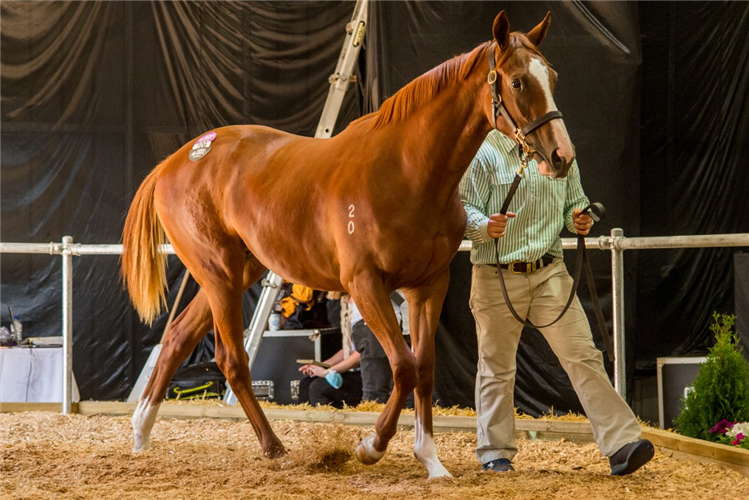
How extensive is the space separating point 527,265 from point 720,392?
1.25 m

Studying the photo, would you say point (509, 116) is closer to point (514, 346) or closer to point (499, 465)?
point (514, 346)

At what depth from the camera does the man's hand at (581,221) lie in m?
3.46

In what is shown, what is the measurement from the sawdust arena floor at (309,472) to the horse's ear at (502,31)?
1638 mm

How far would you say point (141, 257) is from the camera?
174 inches

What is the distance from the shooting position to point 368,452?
3.25 metres

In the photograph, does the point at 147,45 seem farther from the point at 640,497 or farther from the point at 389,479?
the point at 640,497

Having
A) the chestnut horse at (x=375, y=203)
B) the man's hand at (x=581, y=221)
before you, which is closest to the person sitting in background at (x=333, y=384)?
the chestnut horse at (x=375, y=203)

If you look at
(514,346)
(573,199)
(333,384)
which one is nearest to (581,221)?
(573,199)

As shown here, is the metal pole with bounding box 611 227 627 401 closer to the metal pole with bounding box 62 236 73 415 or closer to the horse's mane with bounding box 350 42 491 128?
the horse's mane with bounding box 350 42 491 128

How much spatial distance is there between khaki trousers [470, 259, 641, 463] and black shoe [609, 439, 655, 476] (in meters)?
0.11

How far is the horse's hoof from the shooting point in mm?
3236

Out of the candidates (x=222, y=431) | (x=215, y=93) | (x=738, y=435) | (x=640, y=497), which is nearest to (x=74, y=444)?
(x=222, y=431)

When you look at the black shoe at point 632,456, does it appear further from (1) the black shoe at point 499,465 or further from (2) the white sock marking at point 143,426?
(2) the white sock marking at point 143,426

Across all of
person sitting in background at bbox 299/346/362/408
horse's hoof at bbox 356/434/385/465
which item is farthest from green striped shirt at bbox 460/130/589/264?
person sitting in background at bbox 299/346/362/408
